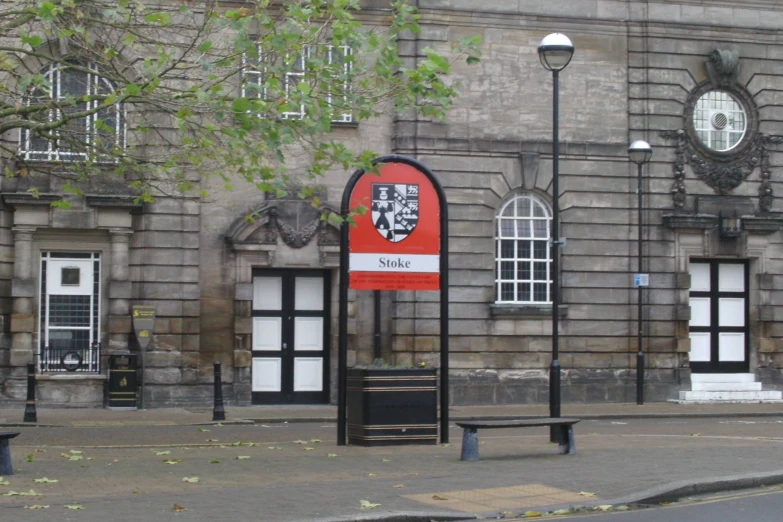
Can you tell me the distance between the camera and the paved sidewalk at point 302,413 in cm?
2220

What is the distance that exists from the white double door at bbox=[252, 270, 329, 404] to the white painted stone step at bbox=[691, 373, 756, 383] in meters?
8.20

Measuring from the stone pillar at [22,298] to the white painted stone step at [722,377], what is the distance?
14.0 metres

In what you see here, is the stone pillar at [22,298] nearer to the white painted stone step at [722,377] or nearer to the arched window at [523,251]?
the arched window at [523,251]

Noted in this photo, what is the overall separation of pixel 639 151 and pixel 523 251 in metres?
3.24

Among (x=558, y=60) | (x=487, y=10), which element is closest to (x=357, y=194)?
(x=558, y=60)

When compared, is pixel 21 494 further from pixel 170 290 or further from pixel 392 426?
pixel 170 290

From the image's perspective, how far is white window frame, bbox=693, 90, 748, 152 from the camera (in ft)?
92.8

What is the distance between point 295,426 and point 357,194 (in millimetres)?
5992

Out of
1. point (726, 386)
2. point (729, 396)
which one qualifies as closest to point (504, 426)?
point (729, 396)

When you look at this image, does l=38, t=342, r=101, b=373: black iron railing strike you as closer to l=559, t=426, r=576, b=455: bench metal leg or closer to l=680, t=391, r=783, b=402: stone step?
l=559, t=426, r=576, b=455: bench metal leg

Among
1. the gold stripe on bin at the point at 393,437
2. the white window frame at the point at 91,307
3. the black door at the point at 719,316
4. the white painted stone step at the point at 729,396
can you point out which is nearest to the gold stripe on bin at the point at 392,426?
the gold stripe on bin at the point at 393,437

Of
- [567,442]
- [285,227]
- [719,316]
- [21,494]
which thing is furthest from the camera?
[719,316]

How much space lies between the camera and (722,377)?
28281 mm

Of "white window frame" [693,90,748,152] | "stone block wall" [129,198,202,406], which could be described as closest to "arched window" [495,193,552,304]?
"white window frame" [693,90,748,152]
